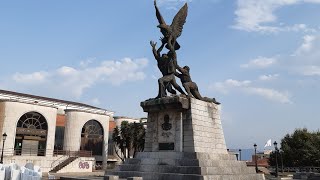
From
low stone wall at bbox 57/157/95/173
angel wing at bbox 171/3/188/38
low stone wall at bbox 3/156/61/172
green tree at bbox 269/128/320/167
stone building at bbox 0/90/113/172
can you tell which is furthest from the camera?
green tree at bbox 269/128/320/167

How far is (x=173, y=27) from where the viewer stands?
19.9 metres

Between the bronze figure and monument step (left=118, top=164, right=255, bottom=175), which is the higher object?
the bronze figure

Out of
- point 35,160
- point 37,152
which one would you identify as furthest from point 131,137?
point 35,160

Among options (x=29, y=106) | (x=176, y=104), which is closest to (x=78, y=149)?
(x=29, y=106)

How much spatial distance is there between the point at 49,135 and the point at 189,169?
36.7 metres

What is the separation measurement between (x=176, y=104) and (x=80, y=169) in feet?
104

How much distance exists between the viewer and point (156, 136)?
1809 centimetres

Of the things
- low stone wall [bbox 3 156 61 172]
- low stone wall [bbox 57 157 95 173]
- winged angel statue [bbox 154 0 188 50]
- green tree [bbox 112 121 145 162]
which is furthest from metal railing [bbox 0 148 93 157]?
winged angel statue [bbox 154 0 188 50]

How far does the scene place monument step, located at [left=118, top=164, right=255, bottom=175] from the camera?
599 inches

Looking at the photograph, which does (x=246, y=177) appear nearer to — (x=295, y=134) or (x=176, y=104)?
(x=176, y=104)

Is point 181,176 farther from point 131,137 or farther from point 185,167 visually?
point 131,137

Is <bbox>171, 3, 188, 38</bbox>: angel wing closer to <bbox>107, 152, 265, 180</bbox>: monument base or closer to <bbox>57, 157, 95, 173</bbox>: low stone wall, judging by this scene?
<bbox>107, 152, 265, 180</bbox>: monument base

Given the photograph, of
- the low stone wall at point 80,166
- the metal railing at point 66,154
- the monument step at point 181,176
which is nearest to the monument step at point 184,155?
the monument step at point 181,176

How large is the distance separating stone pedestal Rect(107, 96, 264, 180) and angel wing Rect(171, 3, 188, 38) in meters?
4.59
